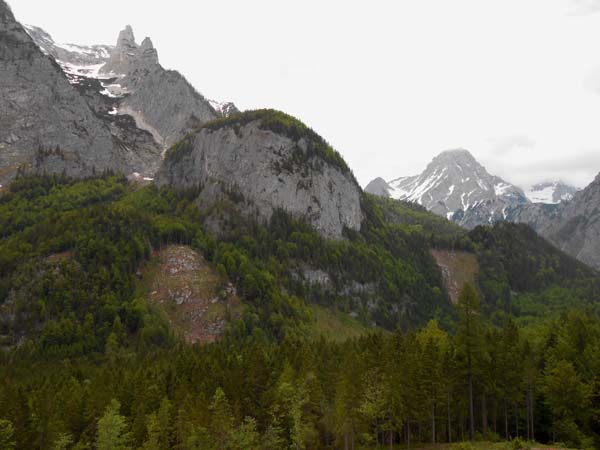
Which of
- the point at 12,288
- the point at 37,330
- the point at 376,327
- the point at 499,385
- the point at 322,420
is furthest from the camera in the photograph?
the point at 376,327

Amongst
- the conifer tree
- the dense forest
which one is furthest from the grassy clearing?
the conifer tree

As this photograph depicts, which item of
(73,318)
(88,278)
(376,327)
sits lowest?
(376,327)

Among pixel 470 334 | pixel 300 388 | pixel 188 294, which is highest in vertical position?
pixel 470 334

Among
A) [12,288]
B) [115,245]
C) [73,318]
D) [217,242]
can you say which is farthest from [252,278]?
[12,288]

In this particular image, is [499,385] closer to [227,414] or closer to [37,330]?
[227,414]

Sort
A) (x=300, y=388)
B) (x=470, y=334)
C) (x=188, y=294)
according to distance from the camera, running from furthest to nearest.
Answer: (x=188, y=294), (x=300, y=388), (x=470, y=334)

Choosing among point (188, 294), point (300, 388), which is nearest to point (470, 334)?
point (300, 388)

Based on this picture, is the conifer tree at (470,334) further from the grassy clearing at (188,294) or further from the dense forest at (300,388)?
the grassy clearing at (188,294)

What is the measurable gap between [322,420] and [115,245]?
104430 millimetres

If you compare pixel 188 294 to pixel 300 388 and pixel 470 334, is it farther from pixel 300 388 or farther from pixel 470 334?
pixel 470 334

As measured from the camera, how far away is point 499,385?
58625 millimetres

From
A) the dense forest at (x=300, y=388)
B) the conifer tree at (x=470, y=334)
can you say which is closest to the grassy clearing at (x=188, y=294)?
the dense forest at (x=300, y=388)

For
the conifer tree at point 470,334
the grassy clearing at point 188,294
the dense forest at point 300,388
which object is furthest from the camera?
the grassy clearing at point 188,294

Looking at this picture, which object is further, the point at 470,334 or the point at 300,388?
the point at 300,388
